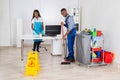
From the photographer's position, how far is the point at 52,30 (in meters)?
6.20

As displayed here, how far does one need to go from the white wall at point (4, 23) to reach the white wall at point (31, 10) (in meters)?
0.19

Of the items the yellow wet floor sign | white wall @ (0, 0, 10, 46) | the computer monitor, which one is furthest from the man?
white wall @ (0, 0, 10, 46)

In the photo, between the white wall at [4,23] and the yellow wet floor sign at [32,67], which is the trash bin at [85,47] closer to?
the yellow wet floor sign at [32,67]

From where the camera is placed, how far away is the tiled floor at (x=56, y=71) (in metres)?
4.61

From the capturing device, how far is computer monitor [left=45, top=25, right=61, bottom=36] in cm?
612

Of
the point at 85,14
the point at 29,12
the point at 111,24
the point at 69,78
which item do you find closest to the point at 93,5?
the point at 85,14

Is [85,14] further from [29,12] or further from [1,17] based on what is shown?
[1,17]

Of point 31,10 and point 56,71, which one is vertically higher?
point 31,10

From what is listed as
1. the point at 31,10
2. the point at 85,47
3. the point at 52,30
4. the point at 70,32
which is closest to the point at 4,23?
the point at 31,10

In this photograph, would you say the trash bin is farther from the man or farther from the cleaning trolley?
the man

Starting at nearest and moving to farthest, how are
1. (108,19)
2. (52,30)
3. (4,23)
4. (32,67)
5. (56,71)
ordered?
(32,67)
(56,71)
(108,19)
(52,30)
(4,23)

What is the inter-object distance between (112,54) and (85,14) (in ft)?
8.47

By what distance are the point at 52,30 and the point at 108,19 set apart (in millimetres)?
1533

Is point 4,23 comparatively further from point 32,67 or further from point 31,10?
point 32,67
